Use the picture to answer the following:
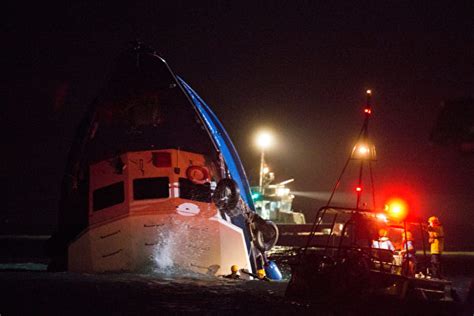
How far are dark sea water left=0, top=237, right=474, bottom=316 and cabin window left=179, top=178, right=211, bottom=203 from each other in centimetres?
225

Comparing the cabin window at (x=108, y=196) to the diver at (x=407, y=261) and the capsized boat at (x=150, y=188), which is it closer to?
the capsized boat at (x=150, y=188)

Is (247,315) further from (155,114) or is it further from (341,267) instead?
(155,114)

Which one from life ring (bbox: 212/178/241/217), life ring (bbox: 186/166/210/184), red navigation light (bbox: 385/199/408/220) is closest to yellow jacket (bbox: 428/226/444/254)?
red navigation light (bbox: 385/199/408/220)

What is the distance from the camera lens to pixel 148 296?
13102mm

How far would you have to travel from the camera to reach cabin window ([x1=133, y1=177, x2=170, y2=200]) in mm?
17719

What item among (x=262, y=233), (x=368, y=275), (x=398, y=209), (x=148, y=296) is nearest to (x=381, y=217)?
(x=398, y=209)

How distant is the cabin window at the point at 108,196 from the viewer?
17.8 meters

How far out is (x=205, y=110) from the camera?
21.9 metres

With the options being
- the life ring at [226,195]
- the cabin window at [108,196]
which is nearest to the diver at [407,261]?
the life ring at [226,195]

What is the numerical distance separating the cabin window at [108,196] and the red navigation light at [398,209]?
8.19 metres

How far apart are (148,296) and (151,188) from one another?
524 centimetres

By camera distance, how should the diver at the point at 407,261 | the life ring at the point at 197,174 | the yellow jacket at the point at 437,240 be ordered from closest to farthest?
1. the diver at the point at 407,261
2. the yellow jacket at the point at 437,240
3. the life ring at the point at 197,174

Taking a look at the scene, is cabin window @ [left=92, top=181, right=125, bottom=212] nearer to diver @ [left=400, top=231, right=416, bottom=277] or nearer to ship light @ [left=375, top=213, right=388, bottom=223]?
ship light @ [left=375, top=213, right=388, bottom=223]

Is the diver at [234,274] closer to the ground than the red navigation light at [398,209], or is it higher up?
closer to the ground
